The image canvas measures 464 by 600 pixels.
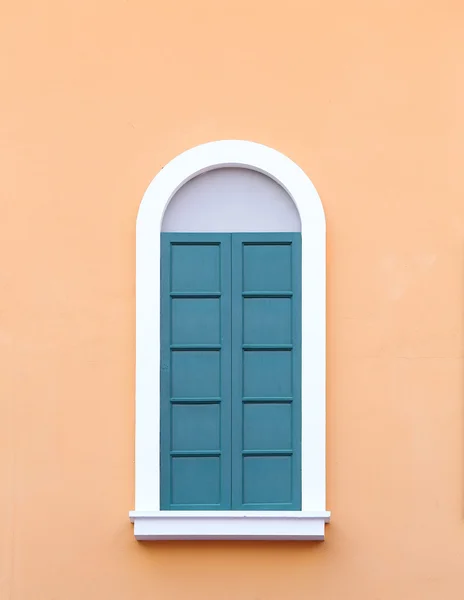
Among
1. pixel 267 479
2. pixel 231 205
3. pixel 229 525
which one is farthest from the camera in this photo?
pixel 231 205

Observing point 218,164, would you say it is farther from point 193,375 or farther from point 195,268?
point 193,375

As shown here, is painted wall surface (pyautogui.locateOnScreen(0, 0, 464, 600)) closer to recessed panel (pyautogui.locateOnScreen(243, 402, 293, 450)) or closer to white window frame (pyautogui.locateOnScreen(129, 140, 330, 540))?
white window frame (pyautogui.locateOnScreen(129, 140, 330, 540))

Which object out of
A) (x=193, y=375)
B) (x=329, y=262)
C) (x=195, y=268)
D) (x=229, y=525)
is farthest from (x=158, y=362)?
(x=329, y=262)

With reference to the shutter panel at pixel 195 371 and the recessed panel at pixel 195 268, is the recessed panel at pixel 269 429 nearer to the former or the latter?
the shutter panel at pixel 195 371

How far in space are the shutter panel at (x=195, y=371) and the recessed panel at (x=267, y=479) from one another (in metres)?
0.13

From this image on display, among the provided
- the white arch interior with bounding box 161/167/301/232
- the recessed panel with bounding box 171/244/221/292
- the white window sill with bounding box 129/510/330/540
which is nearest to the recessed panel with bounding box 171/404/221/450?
the white window sill with bounding box 129/510/330/540

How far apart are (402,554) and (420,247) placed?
1.83 metres

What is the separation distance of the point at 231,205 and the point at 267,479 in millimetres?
1680

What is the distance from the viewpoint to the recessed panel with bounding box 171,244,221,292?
6145mm

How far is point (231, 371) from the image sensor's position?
610 centimetres

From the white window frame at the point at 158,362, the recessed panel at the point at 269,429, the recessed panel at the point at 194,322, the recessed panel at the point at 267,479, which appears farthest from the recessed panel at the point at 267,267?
the recessed panel at the point at 267,479

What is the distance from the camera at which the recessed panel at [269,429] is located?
6.08 m

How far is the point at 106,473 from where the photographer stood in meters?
6.05

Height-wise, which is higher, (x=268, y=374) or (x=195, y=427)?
(x=268, y=374)
